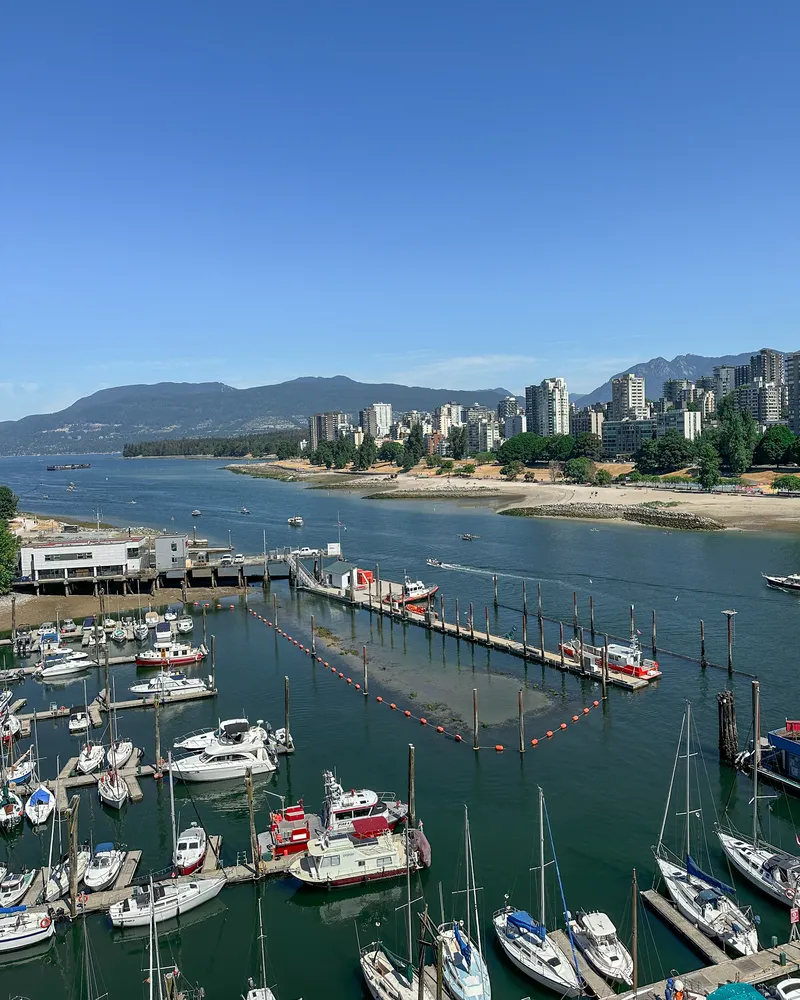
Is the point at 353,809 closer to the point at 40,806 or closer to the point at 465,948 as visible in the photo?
the point at 465,948

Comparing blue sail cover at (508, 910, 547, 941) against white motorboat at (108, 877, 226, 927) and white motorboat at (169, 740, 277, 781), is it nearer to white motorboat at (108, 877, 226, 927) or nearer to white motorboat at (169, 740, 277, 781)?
white motorboat at (108, 877, 226, 927)

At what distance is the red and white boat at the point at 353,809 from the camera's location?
1046 inches

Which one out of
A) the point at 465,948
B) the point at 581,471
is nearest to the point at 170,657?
the point at 465,948

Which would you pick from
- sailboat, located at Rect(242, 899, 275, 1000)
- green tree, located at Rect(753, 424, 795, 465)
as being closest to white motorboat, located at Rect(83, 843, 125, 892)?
sailboat, located at Rect(242, 899, 275, 1000)

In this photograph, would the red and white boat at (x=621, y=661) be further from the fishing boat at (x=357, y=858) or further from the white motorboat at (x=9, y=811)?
the white motorboat at (x=9, y=811)

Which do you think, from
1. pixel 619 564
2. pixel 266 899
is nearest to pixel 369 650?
pixel 266 899

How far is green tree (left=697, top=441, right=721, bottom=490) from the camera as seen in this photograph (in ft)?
418

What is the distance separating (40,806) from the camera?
29234 mm

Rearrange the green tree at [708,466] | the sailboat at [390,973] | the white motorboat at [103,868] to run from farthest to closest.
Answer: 1. the green tree at [708,466]
2. the white motorboat at [103,868]
3. the sailboat at [390,973]

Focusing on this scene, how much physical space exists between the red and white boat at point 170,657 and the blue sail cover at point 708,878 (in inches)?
1269

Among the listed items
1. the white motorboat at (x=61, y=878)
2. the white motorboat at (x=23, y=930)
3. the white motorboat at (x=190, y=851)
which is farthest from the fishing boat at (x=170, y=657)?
the white motorboat at (x=23, y=930)

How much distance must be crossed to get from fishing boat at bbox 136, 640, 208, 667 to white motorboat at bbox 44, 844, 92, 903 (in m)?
22.7

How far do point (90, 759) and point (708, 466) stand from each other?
112894mm

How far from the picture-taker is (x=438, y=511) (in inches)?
5157
